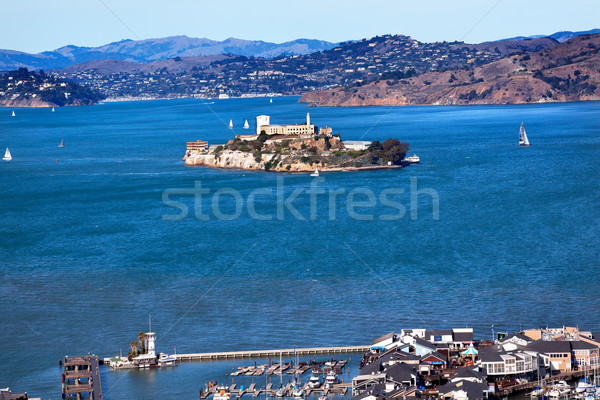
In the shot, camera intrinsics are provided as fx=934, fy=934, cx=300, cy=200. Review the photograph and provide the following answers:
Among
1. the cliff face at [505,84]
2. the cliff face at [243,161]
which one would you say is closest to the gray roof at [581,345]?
the cliff face at [243,161]

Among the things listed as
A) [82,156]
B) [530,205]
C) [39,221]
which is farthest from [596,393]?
[82,156]

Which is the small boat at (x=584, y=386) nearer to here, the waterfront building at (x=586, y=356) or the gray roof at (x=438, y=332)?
the waterfront building at (x=586, y=356)

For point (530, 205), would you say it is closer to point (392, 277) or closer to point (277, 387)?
point (392, 277)

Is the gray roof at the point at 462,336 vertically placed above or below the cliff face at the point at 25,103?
below

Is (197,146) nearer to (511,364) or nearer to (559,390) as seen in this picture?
(511,364)

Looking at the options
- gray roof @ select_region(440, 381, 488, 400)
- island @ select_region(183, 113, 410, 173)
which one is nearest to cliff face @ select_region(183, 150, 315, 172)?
island @ select_region(183, 113, 410, 173)

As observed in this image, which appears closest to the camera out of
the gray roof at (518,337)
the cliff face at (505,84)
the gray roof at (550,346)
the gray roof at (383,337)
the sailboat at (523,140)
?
the gray roof at (550,346)

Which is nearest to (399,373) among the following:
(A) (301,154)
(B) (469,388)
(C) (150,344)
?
(B) (469,388)
